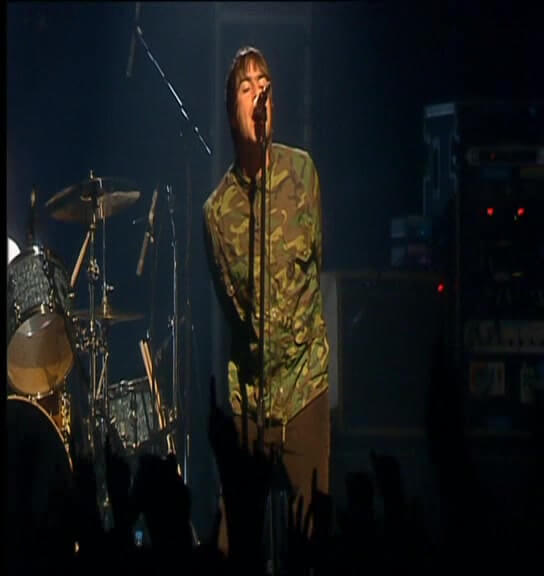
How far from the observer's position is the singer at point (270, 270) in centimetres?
244

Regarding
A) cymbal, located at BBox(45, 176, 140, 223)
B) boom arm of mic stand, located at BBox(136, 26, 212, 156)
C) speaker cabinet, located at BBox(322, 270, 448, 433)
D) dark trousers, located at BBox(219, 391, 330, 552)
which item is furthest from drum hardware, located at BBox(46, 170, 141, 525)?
speaker cabinet, located at BBox(322, 270, 448, 433)

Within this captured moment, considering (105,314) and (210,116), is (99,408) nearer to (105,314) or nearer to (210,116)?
(105,314)

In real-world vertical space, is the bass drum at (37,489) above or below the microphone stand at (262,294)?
below

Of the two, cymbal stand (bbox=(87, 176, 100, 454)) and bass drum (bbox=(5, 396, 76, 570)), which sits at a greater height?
cymbal stand (bbox=(87, 176, 100, 454))

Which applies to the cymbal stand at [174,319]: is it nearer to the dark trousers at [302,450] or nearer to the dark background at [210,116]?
the dark background at [210,116]

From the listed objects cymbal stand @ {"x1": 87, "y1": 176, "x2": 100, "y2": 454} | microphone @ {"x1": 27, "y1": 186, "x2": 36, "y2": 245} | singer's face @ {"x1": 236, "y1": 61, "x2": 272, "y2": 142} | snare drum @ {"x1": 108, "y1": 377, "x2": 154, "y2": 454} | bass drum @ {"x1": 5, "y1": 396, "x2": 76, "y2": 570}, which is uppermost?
singer's face @ {"x1": 236, "y1": 61, "x2": 272, "y2": 142}

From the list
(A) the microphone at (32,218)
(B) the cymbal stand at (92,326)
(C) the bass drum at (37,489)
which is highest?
(A) the microphone at (32,218)

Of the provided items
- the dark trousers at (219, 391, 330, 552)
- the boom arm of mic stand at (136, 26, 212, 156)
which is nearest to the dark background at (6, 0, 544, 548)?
the boom arm of mic stand at (136, 26, 212, 156)

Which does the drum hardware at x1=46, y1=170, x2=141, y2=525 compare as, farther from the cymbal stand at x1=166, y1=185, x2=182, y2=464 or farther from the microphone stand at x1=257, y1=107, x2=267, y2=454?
the microphone stand at x1=257, y1=107, x2=267, y2=454

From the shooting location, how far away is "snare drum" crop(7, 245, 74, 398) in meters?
2.42

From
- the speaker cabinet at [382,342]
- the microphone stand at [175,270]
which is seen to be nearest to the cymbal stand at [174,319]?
the microphone stand at [175,270]

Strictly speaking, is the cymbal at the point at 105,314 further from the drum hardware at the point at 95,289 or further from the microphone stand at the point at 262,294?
the microphone stand at the point at 262,294

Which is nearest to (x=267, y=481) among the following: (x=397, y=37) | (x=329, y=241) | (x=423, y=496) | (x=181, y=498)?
(x=181, y=498)

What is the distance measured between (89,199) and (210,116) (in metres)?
0.34
